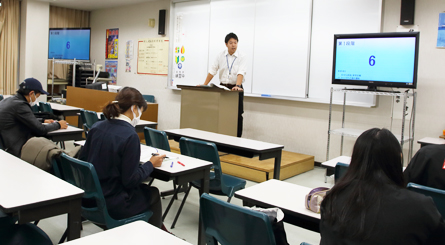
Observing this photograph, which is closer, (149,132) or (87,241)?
(87,241)

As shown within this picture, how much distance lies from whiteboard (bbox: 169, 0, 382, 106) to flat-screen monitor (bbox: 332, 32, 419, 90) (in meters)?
0.51

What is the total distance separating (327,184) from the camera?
15.6 feet

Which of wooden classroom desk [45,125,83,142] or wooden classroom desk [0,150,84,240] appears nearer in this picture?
wooden classroom desk [0,150,84,240]

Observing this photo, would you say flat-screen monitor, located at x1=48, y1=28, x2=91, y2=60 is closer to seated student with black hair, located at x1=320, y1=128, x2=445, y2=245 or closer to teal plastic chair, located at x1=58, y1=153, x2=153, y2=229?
teal plastic chair, located at x1=58, y1=153, x2=153, y2=229

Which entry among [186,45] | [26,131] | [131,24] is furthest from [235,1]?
[26,131]

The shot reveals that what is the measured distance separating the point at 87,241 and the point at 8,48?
8875 millimetres

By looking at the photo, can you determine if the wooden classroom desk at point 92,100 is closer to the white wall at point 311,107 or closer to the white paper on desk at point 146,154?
the white wall at point 311,107

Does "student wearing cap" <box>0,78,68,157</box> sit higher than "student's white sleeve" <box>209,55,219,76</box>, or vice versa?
"student's white sleeve" <box>209,55,219,76</box>

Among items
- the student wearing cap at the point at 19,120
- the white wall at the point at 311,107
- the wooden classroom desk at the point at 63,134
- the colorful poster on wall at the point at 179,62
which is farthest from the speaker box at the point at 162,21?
the student wearing cap at the point at 19,120

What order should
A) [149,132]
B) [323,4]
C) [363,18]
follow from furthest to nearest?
[323,4], [363,18], [149,132]

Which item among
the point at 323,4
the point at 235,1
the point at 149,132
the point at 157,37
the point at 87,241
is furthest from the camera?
the point at 157,37

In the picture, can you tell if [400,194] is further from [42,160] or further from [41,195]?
[42,160]

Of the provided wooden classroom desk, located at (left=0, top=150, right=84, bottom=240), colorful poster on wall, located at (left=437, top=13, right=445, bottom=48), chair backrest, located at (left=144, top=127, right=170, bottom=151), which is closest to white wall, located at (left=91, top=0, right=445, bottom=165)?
colorful poster on wall, located at (left=437, top=13, right=445, bottom=48)

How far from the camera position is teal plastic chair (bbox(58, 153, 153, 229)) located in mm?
2205
